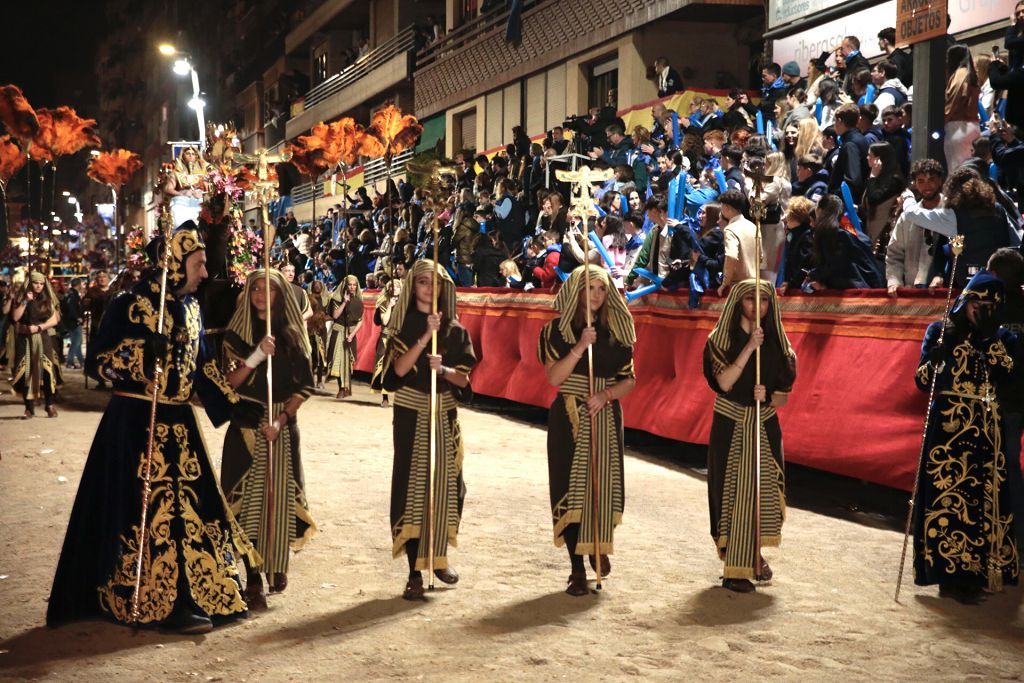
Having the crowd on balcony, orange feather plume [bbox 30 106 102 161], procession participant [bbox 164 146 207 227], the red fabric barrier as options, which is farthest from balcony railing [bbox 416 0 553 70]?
the red fabric barrier

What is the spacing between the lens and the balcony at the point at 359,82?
39812 millimetres

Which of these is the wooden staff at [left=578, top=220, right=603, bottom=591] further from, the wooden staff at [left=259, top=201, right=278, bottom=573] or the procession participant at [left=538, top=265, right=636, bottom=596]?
the wooden staff at [left=259, top=201, right=278, bottom=573]

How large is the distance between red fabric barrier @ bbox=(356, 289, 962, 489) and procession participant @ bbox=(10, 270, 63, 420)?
25.6 feet

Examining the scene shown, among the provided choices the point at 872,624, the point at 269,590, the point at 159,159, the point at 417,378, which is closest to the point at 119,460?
the point at 269,590

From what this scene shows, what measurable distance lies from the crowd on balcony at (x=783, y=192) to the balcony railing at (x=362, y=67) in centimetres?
1966

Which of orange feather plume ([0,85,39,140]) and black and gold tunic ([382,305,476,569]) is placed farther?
orange feather plume ([0,85,39,140])

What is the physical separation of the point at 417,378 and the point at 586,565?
1.57 metres

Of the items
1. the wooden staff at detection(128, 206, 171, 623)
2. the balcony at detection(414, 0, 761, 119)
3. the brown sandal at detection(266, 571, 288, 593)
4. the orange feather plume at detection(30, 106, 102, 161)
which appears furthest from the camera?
the balcony at detection(414, 0, 761, 119)

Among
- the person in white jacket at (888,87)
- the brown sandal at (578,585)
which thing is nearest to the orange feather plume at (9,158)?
the person in white jacket at (888,87)

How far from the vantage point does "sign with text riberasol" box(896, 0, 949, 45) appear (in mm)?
10523

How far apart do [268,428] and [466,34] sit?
93.9ft

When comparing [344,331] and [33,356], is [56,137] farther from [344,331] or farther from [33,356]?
[344,331]

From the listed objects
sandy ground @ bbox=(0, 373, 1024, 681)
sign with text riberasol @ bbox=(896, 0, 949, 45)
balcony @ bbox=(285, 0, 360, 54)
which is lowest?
sandy ground @ bbox=(0, 373, 1024, 681)

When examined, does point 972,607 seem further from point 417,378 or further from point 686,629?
point 417,378
